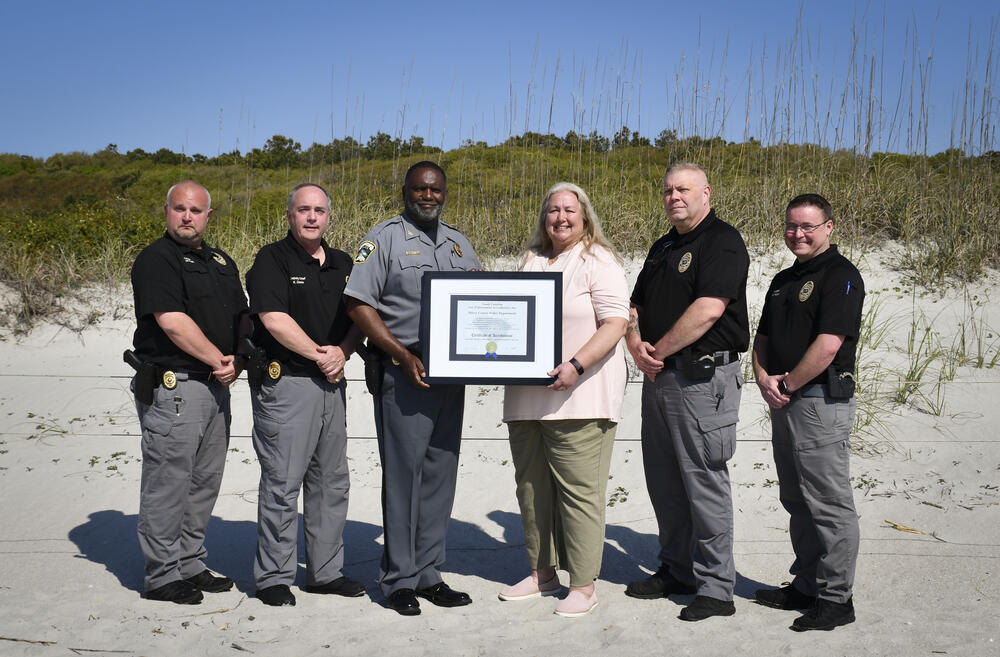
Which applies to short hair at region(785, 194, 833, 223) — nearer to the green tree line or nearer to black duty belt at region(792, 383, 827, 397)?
black duty belt at region(792, 383, 827, 397)

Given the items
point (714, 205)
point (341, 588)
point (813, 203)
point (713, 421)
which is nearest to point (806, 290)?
point (813, 203)

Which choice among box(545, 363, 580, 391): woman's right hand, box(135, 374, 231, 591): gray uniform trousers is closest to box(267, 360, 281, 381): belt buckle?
box(135, 374, 231, 591): gray uniform trousers

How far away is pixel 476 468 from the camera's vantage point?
6.31 m

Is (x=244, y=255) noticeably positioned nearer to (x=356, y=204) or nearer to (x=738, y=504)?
(x=356, y=204)

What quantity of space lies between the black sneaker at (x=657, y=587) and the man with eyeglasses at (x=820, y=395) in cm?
62

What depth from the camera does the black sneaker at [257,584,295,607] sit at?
389 centimetres

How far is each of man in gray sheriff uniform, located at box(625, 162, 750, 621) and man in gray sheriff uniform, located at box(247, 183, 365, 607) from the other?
5.10 feet

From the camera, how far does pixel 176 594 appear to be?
154 inches

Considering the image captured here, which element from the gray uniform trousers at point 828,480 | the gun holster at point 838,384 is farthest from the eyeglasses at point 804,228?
the gray uniform trousers at point 828,480

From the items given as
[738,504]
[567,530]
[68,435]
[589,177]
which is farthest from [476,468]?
[589,177]

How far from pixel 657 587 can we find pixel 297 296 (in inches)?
94.5

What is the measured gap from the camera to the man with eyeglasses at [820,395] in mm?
3568

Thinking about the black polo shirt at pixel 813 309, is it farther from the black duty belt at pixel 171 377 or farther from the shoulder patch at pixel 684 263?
the black duty belt at pixel 171 377

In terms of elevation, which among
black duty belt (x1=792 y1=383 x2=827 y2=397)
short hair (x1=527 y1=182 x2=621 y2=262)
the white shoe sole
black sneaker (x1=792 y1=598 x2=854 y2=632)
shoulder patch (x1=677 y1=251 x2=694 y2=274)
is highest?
short hair (x1=527 y1=182 x2=621 y2=262)
